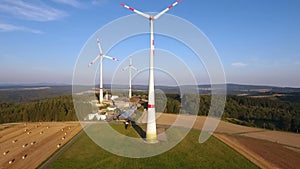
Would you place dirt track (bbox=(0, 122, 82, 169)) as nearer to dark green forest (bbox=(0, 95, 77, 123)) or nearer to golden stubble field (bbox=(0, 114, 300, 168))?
golden stubble field (bbox=(0, 114, 300, 168))

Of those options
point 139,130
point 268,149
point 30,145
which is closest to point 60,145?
point 30,145

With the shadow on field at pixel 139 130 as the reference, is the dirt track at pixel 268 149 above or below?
below

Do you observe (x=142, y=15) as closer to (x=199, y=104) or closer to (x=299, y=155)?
(x=299, y=155)

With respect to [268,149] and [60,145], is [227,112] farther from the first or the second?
[60,145]

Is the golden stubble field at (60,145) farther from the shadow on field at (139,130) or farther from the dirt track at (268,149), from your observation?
the shadow on field at (139,130)

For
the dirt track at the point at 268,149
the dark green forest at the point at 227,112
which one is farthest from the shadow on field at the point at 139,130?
the dark green forest at the point at 227,112

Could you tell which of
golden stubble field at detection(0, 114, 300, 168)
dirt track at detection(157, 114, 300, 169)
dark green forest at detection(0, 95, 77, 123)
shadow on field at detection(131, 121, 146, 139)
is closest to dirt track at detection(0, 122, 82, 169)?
golden stubble field at detection(0, 114, 300, 168)
